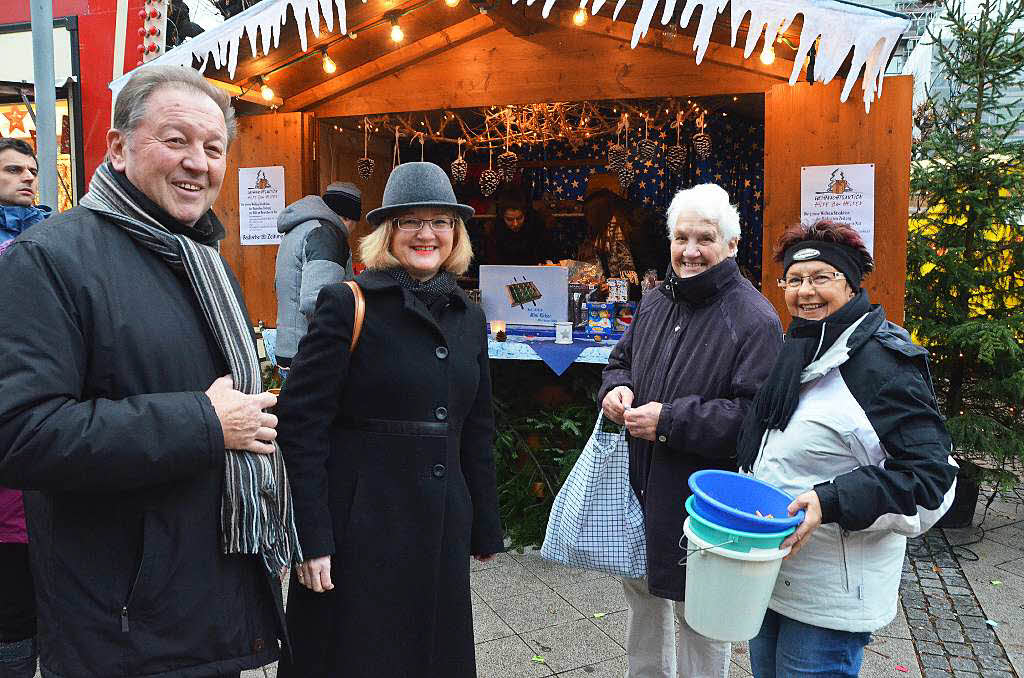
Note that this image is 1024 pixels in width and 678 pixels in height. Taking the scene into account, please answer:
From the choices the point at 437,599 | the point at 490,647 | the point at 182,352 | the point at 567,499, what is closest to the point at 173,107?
the point at 182,352

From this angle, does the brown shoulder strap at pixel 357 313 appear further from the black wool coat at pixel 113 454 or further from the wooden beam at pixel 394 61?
the wooden beam at pixel 394 61

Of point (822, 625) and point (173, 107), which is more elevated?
point (173, 107)

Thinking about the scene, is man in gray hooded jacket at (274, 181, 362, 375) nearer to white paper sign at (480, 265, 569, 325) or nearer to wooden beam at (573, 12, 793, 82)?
white paper sign at (480, 265, 569, 325)

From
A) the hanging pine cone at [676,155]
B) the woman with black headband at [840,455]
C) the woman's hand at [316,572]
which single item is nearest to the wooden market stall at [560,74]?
the woman with black headband at [840,455]

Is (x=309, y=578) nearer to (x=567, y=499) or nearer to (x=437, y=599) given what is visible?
(x=437, y=599)

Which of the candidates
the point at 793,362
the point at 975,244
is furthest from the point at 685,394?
the point at 975,244

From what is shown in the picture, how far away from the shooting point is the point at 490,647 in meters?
3.64

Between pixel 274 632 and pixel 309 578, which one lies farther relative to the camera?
pixel 309 578

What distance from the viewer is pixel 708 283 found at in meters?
2.70

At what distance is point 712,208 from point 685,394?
2.23 feet

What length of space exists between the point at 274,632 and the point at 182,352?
0.70 m

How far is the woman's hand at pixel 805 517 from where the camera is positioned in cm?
194

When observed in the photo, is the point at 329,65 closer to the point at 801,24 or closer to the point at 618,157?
the point at 801,24

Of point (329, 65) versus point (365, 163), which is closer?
point (329, 65)
